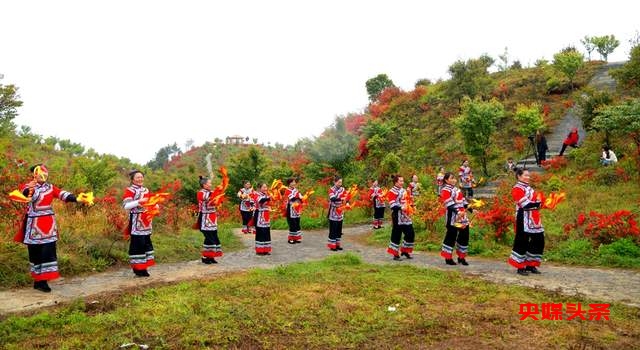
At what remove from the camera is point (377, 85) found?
39031 mm

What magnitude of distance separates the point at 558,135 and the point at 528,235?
16.4 metres

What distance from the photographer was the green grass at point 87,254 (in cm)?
875

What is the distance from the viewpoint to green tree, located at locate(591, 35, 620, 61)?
3117 centimetres

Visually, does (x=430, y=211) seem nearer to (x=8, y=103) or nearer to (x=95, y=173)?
(x=8, y=103)

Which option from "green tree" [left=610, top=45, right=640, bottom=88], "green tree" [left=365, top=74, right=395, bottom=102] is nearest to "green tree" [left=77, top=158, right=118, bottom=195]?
"green tree" [left=365, top=74, right=395, bottom=102]

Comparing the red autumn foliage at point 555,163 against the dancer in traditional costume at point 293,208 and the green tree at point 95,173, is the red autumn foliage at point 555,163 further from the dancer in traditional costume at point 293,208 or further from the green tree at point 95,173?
the green tree at point 95,173

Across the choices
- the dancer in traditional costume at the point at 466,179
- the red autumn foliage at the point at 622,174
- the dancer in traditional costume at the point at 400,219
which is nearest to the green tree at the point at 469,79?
the dancer in traditional costume at the point at 466,179

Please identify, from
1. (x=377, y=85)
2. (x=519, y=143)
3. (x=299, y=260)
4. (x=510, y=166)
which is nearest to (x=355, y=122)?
(x=377, y=85)

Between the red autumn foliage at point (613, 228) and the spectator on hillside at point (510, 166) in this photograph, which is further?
the spectator on hillside at point (510, 166)

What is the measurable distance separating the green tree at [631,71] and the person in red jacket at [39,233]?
68.3ft

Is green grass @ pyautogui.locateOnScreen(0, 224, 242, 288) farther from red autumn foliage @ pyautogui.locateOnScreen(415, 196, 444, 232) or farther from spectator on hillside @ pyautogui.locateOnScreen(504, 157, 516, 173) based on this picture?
spectator on hillside @ pyautogui.locateOnScreen(504, 157, 516, 173)

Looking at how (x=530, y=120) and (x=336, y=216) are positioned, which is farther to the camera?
(x=530, y=120)

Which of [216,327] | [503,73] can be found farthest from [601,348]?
[503,73]

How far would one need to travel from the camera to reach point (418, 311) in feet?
22.0
